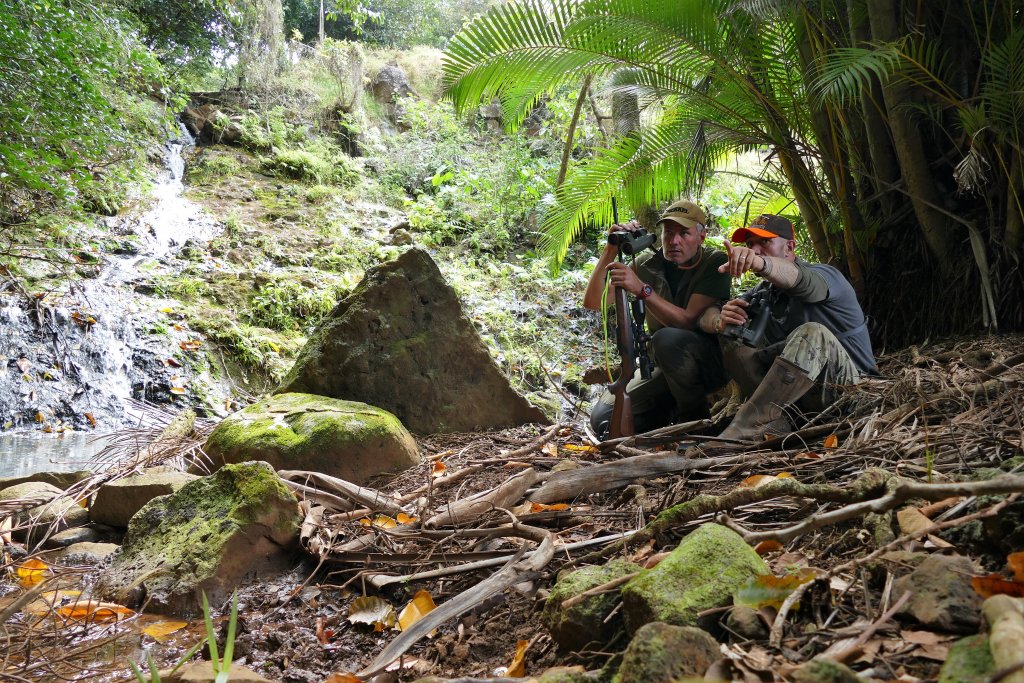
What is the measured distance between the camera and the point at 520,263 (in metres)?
11.0

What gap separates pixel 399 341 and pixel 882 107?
3427 mm

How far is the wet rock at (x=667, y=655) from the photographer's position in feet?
3.73

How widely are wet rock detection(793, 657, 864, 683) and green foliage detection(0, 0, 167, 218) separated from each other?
8.04m

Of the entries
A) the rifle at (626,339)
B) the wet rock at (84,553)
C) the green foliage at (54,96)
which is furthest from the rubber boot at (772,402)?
the green foliage at (54,96)

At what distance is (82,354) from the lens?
677cm

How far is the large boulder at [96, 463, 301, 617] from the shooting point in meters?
2.30

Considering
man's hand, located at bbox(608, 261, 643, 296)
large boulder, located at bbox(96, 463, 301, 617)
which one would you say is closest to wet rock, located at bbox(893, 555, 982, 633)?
large boulder, located at bbox(96, 463, 301, 617)

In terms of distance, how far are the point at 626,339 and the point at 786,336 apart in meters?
0.78

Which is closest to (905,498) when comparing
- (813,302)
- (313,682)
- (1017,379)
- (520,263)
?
(313,682)

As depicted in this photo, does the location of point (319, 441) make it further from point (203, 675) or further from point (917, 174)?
point (917, 174)

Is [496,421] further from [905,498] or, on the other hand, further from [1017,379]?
[905,498]

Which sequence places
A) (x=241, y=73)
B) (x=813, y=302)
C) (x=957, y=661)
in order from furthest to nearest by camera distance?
(x=241, y=73), (x=813, y=302), (x=957, y=661)

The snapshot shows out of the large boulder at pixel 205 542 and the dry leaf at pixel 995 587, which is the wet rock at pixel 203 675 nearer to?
the large boulder at pixel 205 542

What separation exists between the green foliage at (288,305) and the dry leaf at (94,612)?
5999 millimetres
